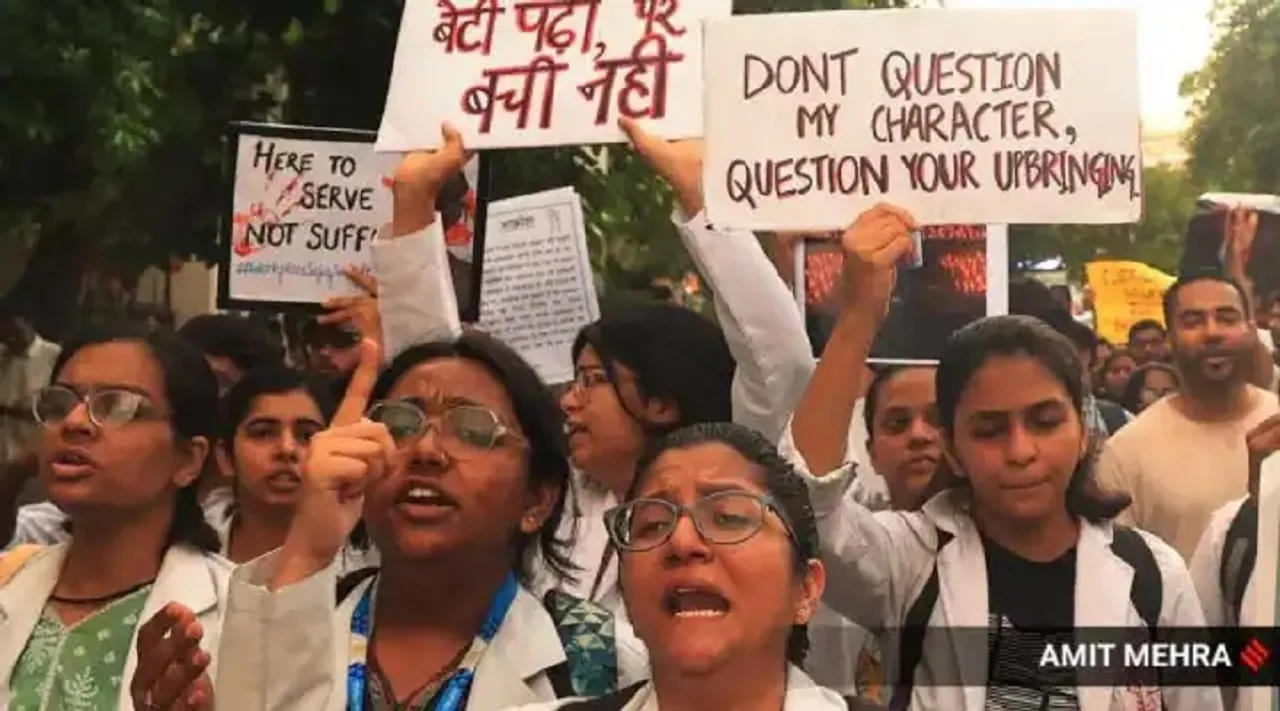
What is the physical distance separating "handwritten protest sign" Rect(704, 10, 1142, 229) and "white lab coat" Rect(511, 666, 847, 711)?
0.55 metres

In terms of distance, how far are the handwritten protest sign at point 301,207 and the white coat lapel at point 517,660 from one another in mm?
728

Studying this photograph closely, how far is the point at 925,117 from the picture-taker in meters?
1.84

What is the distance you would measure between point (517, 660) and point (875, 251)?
583mm

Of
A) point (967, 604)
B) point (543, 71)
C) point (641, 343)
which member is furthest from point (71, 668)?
point (967, 604)

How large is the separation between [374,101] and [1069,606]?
4.04 feet

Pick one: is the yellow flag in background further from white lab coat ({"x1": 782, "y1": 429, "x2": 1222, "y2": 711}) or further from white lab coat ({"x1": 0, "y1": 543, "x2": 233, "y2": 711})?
white lab coat ({"x1": 0, "y1": 543, "x2": 233, "y2": 711})

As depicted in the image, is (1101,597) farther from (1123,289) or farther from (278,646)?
(278,646)

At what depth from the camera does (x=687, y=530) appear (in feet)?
4.88

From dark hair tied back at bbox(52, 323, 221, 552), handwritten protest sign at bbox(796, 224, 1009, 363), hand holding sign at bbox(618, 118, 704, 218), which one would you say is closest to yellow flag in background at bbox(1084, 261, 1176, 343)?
handwritten protest sign at bbox(796, 224, 1009, 363)

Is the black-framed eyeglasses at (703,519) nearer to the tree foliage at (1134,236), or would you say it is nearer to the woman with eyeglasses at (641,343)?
the woman with eyeglasses at (641,343)

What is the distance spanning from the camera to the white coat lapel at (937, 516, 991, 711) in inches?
70.5

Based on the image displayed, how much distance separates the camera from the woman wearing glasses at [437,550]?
1.59 meters

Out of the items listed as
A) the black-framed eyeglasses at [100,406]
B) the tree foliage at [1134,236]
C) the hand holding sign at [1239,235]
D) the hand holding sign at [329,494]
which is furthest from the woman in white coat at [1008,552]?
the black-framed eyeglasses at [100,406]

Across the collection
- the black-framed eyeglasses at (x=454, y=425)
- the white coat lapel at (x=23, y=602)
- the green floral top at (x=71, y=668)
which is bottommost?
the green floral top at (x=71, y=668)
